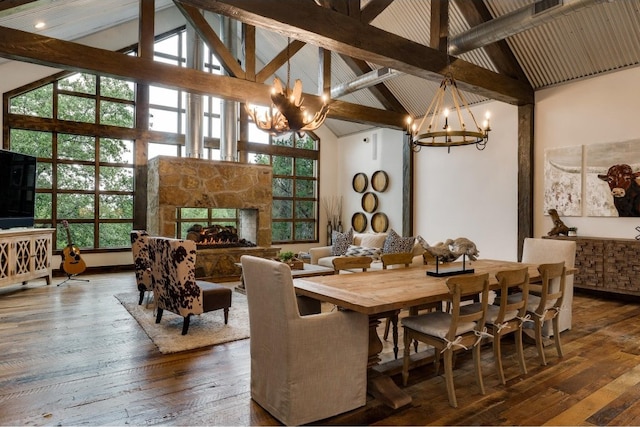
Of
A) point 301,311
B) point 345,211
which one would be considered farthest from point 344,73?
point 301,311

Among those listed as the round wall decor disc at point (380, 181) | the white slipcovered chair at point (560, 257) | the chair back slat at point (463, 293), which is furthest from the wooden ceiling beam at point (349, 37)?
the round wall decor disc at point (380, 181)

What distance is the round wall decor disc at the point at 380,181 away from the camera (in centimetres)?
925

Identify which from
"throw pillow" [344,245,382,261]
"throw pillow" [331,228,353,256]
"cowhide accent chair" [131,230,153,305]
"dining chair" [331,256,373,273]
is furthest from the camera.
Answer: "throw pillow" [331,228,353,256]

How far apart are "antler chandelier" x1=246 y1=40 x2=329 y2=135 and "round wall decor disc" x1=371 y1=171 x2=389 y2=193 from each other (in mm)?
4463

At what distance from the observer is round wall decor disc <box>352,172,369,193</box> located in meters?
9.78

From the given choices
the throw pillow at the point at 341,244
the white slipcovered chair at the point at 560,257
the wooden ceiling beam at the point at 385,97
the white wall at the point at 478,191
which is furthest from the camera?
the wooden ceiling beam at the point at 385,97

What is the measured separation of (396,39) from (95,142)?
6.14 m

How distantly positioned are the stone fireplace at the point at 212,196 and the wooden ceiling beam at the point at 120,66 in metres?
2.15

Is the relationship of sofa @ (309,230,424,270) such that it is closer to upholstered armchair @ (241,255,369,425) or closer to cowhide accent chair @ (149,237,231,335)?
cowhide accent chair @ (149,237,231,335)

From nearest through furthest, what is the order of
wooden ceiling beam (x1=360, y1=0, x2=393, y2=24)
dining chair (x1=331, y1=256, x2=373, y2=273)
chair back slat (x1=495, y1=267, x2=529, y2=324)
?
chair back slat (x1=495, y1=267, x2=529, y2=324), dining chair (x1=331, y1=256, x2=373, y2=273), wooden ceiling beam (x1=360, y1=0, x2=393, y2=24)

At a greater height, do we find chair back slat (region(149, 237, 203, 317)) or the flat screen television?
the flat screen television

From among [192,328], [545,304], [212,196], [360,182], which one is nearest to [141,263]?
[192,328]

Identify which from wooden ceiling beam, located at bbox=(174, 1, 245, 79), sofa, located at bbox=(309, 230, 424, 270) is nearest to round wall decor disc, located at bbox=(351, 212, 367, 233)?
sofa, located at bbox=(309, 230, 424, 270)

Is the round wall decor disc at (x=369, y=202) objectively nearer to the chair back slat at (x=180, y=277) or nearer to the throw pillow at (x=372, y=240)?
the throw pillow at (x=372, y=240)
